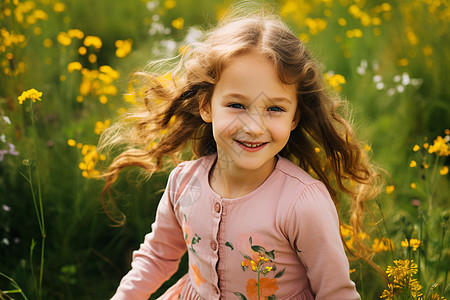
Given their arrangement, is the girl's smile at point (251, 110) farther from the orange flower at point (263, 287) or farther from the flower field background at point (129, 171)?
the flower field background at point (129, 171)

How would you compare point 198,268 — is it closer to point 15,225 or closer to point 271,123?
point 271,123

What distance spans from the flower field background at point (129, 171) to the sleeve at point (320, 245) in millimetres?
179

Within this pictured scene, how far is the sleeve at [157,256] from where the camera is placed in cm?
180

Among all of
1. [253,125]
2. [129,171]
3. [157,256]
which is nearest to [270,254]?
[253,125]

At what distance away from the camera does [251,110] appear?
1.48 meters

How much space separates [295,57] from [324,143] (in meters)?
0.37

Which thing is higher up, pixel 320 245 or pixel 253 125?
pixel 253 125

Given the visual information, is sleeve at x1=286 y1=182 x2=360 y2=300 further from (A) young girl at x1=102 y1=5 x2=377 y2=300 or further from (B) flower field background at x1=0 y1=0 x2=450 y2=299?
(B) flower field background at x1=0 y1=0 x2=450 y2=299

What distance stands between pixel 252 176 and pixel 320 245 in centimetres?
32

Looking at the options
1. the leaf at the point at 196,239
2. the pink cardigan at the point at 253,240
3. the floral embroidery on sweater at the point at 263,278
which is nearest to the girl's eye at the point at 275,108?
the pink cardigan at the point at 253,240

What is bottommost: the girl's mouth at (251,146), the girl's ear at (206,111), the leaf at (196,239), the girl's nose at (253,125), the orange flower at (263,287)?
the orange flower at (263,287)

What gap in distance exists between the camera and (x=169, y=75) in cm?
197

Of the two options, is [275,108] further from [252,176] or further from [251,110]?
[252,176]

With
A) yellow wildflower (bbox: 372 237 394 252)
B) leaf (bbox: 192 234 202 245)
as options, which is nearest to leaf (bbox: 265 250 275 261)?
leaf (bbox: 192 234 202 245)
